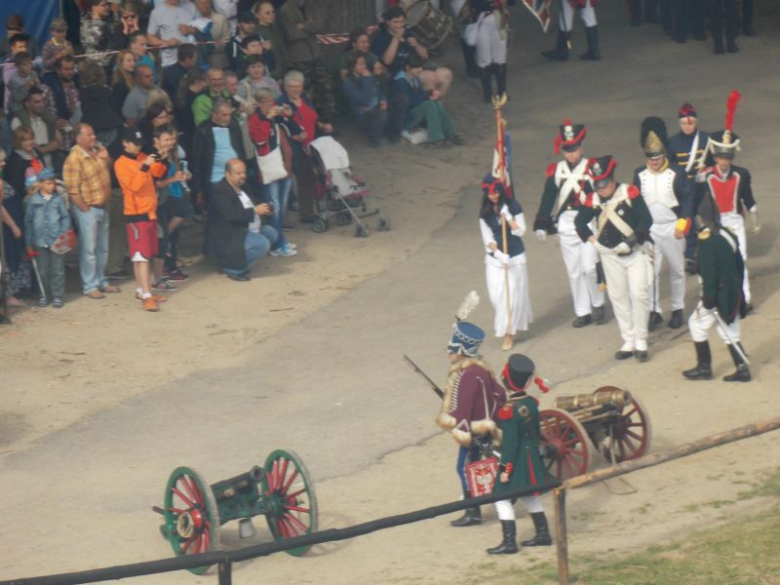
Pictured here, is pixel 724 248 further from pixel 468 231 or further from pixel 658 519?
pixel 468 231

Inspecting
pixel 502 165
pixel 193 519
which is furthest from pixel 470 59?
pixel 193 519

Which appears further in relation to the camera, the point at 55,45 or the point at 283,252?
the point at 283,252

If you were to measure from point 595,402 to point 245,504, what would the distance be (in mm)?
2796

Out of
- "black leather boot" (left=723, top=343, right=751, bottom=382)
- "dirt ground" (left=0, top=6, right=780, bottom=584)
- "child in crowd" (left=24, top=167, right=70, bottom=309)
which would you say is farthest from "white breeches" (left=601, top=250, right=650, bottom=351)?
"child in crowd" (left=24, top=167, right=70, bottom=309)

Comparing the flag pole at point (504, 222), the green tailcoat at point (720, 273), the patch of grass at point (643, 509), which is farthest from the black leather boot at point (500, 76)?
the patch of grass at point (643, 509)

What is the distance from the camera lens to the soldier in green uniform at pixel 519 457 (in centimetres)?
1111

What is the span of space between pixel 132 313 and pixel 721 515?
21.9 feet

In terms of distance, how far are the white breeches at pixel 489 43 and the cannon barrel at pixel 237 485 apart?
11.7 m

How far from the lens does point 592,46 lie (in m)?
24.4

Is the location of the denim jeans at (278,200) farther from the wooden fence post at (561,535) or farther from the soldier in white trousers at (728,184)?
the wooden fence post at (561,535)

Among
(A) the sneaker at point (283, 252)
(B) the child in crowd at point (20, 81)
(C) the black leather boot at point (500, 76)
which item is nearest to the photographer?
(B) the child in crowd at point (20, 81)

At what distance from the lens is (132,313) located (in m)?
16.0

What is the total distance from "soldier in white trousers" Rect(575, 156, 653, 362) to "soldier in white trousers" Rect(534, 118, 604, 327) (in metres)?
0.51

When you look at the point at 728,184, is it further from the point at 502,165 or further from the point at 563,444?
the point at 563,444
